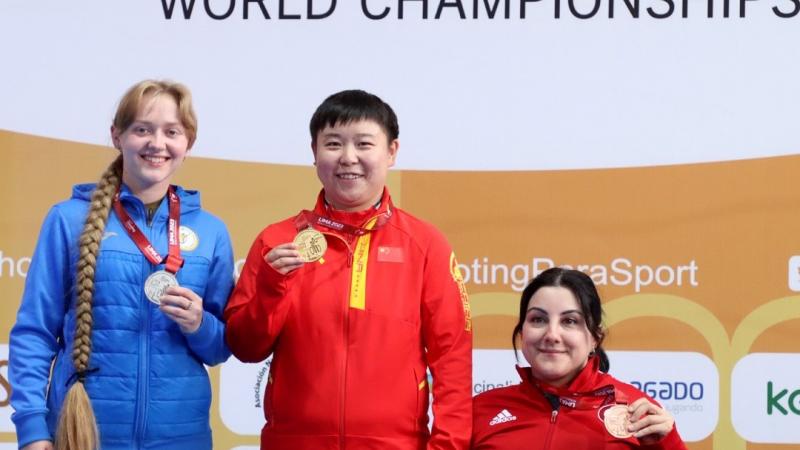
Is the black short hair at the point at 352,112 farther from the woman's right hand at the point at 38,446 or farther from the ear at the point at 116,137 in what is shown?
the woman's right hand at the point at 38,446

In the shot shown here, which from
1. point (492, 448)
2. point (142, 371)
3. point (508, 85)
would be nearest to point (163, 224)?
point (142, 371)

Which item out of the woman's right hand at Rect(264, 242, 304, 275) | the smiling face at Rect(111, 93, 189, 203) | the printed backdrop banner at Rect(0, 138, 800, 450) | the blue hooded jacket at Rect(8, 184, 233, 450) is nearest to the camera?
the woman's right hand at Rect(264, 242, 304, 275)

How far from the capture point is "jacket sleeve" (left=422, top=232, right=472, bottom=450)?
2.57 m

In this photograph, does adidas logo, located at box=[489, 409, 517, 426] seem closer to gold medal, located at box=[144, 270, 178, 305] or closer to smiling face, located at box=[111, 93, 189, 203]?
gold medal, located at box=[144, 270, 178, 305]

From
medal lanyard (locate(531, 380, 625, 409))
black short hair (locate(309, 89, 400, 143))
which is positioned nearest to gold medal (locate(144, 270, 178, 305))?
black short hair (locate(309, 89, 400, 143))

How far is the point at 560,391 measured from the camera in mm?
2682

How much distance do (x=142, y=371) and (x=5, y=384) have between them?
5.29 feet

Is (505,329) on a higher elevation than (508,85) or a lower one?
lower

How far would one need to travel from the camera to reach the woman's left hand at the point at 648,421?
8.20 feet

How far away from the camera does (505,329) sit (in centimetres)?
374

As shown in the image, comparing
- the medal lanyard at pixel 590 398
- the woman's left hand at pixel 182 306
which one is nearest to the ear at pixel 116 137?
the woman's left hand at pixel 182 306

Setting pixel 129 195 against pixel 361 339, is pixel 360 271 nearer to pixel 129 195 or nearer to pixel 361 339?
pixel 361 339

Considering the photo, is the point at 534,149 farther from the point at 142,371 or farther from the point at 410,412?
the point at 142,371

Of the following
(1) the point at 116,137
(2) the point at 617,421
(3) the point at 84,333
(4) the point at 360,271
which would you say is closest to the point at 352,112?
(4) the point at 360,271
